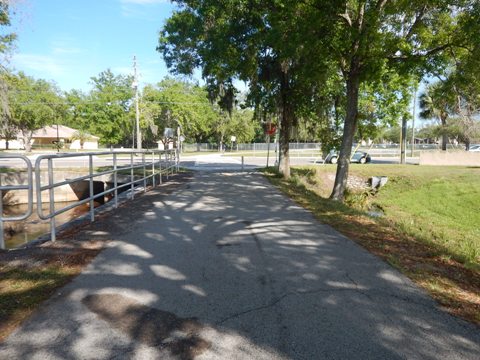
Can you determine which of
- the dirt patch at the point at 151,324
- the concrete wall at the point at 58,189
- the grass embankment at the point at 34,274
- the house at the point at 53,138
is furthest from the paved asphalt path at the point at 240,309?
the house at the point at 53,138

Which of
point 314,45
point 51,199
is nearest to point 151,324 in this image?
point 51,199

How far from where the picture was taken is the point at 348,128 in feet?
42.9

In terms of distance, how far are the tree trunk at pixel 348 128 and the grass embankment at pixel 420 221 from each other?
2.81 ft

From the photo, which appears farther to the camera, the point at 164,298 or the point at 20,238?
the point at 20,238

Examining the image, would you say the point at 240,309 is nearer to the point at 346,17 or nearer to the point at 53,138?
the point at 346,17

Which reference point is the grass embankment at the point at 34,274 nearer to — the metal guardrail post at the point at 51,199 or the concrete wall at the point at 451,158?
the metal guardrail post at the point at 51,199

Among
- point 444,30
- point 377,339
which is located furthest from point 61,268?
point 444,30

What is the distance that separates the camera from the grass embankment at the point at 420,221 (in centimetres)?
464

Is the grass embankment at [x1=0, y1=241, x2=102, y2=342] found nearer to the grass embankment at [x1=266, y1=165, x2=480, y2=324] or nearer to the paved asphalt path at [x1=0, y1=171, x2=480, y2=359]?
the paved asphalt path at [x1=0, y1=171, x2=480, y2=359]

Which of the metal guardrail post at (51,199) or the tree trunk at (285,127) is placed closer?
the metal guardrail post at (51,199)

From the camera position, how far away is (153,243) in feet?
19.9

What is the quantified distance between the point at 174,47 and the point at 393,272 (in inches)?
705

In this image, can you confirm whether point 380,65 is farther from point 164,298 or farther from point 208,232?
point 164,298

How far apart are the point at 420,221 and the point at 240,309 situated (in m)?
14.6
